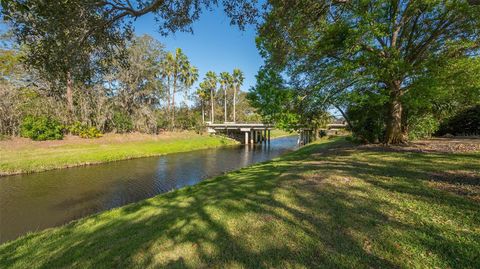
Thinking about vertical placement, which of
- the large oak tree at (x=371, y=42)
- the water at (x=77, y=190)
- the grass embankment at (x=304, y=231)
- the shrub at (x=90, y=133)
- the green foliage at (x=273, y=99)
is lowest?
the water at (x=77, y=190)

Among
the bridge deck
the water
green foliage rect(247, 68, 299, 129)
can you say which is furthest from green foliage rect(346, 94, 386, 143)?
A: the bridge deck

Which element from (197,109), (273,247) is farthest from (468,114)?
(197,109)

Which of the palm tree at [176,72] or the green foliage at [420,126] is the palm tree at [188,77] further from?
the green foliage at [420,126]

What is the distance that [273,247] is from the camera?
10.9ft

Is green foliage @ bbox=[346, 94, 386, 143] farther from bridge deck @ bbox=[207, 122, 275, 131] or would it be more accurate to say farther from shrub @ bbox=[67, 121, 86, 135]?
shrub @ bbox=[67, 121, 86, 135]

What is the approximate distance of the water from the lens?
9.05 metres

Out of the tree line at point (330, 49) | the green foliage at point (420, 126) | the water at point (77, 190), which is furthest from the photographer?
the green foliage at point (420, 126)

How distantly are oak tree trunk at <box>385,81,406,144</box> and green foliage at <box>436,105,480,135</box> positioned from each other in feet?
24.6

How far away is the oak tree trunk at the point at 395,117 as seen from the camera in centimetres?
1068

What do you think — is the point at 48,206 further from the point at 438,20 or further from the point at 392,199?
the point at 438,20

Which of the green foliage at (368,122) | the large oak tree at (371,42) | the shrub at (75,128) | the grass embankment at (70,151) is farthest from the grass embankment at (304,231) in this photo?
the shrub at (75,128)

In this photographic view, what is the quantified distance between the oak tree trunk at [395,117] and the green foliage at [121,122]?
33.1 metres

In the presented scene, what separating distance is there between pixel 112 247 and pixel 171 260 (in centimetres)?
171

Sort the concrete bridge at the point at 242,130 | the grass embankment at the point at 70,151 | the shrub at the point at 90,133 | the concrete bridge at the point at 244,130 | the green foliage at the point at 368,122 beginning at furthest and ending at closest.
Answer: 1. the concrete bridge at the point at 242,130
2. the concrete bridge at the point at 244,130
3. the shrub at the point at 90,133
4. the grass embankment at the point at 70,151
5. the green foliage at the point at 368,122
